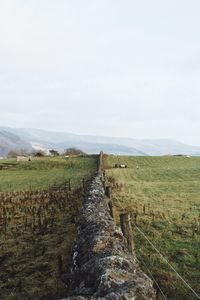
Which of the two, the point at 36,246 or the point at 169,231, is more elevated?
the point at 169,231

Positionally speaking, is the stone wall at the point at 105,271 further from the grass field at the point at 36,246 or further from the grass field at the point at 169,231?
the grass field at the point at 169,231

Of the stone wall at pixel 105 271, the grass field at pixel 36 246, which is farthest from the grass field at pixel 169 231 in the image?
the stone wall at pixel 105 271

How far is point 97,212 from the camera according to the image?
14250 mm

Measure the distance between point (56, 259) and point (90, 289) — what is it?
8.58m

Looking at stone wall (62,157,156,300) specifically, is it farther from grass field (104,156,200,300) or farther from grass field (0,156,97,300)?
grass field (104,156,200,300)

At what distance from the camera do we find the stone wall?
686 centimetres

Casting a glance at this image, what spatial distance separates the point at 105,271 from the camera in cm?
768

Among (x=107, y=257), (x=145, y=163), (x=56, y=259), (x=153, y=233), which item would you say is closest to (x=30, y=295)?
(x=56, y=259)

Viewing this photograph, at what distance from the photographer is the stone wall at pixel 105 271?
6.86 metres

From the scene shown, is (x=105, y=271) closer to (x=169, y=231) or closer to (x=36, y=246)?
(x=36, y=246)

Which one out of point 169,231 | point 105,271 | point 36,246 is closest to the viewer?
point 105,271

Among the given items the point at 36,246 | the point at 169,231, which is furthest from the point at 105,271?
the point at 169,231

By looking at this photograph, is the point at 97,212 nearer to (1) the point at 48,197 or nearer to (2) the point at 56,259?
(2) the point at 56,259

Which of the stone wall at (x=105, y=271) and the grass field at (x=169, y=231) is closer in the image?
the stone wall at (x=105, y=271)
